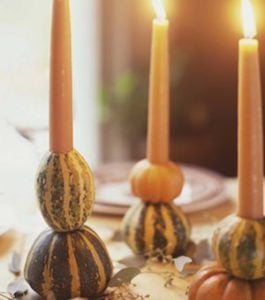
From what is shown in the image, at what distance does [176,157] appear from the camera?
118 inches

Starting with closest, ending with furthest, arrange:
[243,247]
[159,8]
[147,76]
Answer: [243,247]
[159,8]
[147,76]

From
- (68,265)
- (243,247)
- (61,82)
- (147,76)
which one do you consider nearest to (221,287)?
(243,247)

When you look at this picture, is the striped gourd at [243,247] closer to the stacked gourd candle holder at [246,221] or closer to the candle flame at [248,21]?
the stacked gourd candle holder at [246,221]

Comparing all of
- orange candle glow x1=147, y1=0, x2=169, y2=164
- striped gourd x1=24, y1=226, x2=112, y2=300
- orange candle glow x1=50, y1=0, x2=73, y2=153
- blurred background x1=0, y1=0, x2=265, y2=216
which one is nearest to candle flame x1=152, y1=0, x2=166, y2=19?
orange candle glow x1=147, y1=0, x2=169, y2=164

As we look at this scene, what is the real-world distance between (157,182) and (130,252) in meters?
0.11

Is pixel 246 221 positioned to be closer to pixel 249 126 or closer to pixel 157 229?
pixel 249 126

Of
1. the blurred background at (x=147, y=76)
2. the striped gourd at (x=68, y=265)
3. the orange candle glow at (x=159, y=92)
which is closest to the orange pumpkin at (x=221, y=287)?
the striped gourd at (x=68, y=265)

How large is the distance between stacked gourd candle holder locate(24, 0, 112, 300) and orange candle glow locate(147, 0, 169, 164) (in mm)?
192

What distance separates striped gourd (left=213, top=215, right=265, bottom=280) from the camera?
2.42 feet

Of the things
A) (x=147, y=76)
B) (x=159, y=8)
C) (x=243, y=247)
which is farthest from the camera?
(x=147, y=76)

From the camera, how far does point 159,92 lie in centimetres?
97

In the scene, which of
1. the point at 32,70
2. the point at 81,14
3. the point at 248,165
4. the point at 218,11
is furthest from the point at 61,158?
the point at 218,11

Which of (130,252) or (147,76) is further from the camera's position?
(147,76)

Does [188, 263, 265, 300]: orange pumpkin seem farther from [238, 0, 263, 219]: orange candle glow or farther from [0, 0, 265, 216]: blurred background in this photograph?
[0, 0, 265, 216]: blurred background
